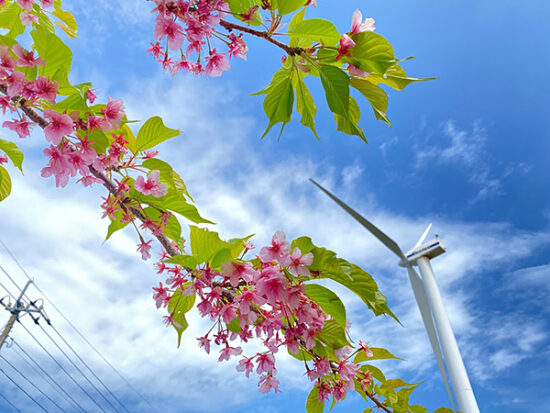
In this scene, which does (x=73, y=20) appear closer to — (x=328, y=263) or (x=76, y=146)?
(x=76, y=146)

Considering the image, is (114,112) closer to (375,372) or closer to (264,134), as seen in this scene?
(264,134)

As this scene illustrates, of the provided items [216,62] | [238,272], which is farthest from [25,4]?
[238,272]

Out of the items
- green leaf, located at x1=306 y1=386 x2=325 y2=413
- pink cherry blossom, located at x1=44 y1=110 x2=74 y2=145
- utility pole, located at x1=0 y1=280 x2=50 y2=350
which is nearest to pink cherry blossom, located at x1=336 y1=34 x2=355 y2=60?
pink cherry blossom, located at x1=44 y1=110 x2=74 y2=145

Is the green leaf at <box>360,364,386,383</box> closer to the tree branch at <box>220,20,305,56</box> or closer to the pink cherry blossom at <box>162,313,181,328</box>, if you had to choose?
the pink cherry blossom at <box>162,313,181,328</box>

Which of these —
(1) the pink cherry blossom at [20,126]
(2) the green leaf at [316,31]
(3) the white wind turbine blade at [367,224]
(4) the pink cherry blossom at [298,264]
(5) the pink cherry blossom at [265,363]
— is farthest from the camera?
(3) the white wind turbine blade at [367,224]

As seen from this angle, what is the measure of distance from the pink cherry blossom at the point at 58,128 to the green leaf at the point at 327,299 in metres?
0.73

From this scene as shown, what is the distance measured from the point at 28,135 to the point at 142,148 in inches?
12.3

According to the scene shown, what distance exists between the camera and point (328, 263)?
106 centimetres

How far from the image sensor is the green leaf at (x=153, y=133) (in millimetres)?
1220

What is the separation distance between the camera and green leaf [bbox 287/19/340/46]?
3.13 ft

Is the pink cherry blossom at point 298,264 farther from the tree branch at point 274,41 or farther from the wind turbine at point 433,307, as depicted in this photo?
the wind turbine at point 433,307

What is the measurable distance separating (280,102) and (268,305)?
0.60 metres

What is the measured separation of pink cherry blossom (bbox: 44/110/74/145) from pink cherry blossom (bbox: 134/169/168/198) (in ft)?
0.71

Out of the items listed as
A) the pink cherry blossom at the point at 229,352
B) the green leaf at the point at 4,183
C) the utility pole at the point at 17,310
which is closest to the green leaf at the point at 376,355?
the pink cherry blossom at the point at 229,352
